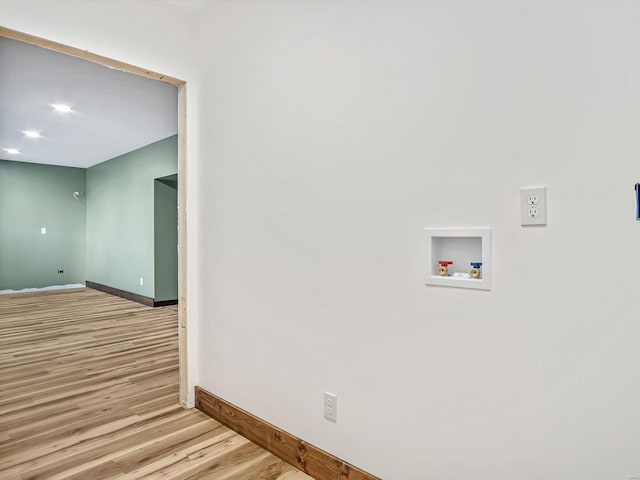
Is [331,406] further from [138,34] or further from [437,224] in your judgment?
[138,34]

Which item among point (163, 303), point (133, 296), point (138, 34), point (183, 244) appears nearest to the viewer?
point (138, 34)

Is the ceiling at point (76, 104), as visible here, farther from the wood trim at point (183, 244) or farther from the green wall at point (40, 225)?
the wood trim at point (183, 244)

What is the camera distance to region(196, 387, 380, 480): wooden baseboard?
1.72 m

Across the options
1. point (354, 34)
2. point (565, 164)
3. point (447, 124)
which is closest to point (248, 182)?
point (354, 34)

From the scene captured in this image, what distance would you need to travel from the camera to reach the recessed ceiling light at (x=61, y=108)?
15.4ft

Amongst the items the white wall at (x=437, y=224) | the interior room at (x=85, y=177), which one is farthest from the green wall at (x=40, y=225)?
the white wall at (x=437, y=224)

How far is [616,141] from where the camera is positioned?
108 cm

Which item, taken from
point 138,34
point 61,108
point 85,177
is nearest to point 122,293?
point 85,177

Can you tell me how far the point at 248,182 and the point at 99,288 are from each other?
7.75 m

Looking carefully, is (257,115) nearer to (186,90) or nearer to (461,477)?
(186,90)

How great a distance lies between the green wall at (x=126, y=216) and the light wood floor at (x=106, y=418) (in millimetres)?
2388

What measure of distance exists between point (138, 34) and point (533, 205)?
2324 millimetres

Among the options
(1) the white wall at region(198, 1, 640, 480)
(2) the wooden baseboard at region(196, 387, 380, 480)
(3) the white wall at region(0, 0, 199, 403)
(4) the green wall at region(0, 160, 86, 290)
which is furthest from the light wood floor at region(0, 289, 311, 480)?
(4) the green wall at region(0, 160, 86, 290)

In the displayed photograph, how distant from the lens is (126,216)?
736 cm
